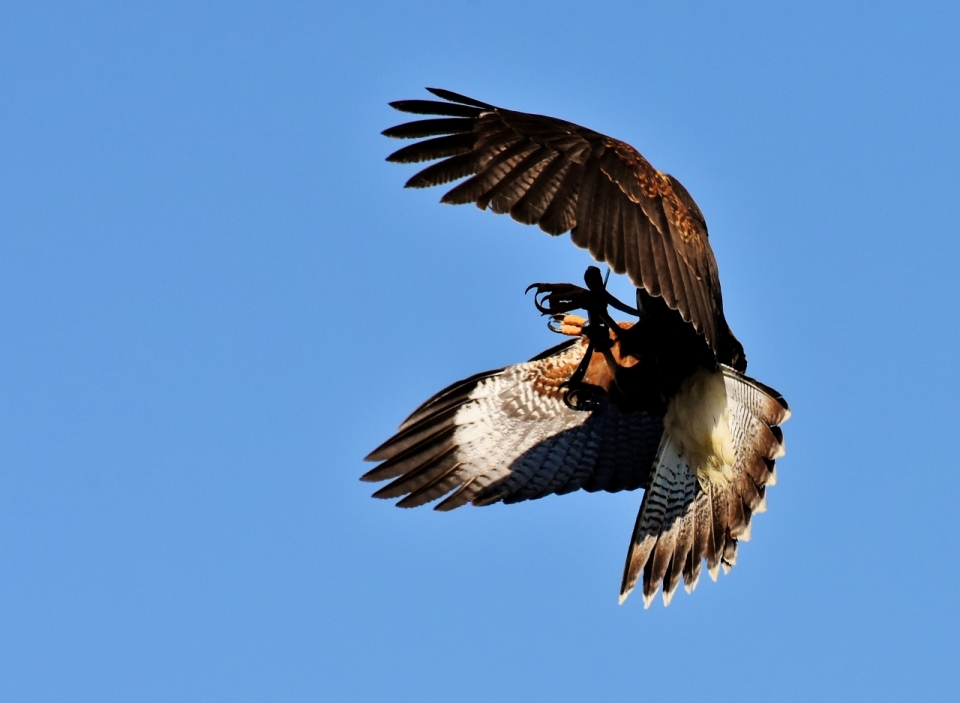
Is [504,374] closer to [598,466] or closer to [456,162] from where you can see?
[598,466]

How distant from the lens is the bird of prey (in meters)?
6.66

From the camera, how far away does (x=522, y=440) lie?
8.52 m

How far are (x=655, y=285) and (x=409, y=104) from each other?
140 cm

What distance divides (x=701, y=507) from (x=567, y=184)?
277 cm

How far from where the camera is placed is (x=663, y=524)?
321 inches

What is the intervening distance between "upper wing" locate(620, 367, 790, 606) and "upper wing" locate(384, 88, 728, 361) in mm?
1495

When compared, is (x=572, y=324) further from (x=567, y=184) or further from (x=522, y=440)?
(x=567, y=184)

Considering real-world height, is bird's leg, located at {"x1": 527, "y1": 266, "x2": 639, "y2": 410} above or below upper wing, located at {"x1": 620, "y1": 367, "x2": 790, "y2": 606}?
above

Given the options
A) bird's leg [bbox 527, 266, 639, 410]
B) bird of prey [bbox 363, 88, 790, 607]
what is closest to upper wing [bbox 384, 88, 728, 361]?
bird of prey [bbox 363, 88, 790, 607]

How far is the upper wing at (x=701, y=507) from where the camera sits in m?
8.01

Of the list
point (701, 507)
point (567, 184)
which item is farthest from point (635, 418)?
point (567, 184)

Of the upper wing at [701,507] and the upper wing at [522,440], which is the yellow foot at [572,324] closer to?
the upper wing at [522,440]

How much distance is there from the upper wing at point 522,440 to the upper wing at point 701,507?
12.1 inches

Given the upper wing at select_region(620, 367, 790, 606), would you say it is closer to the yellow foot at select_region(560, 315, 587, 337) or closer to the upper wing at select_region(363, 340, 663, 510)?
the upper wing at select_region(363, 340, 663, 510)
